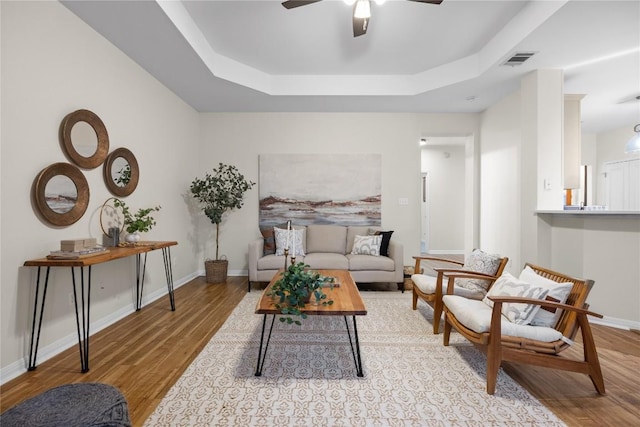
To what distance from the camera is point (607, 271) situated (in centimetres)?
301

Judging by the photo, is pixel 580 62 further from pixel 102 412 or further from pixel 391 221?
pixel 102 412

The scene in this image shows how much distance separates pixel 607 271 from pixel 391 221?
2730mm

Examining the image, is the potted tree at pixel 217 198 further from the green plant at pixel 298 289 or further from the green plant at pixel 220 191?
the green plant at pixel 298 289

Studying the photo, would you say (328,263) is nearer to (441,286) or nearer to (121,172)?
(441,286)

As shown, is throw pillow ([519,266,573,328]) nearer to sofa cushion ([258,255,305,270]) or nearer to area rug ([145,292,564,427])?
area rug ([145,292,564,427])

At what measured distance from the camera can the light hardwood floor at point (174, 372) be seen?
1752 mm

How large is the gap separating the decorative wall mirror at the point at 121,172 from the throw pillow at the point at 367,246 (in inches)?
117

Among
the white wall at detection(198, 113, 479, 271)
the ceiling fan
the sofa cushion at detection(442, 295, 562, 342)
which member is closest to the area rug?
the sofa cushion at detection(442, 295, 562, 342)

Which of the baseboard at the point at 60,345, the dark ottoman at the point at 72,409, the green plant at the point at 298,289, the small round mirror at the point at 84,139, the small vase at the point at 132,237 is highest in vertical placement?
the small round mirror at the point at 84,139

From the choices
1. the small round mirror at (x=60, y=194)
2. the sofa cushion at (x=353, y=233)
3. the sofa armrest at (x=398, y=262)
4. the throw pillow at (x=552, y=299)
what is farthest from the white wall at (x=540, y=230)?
the small round mirror at (x=60, y=194)

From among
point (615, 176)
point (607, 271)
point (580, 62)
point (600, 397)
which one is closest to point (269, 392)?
point (600, 397)

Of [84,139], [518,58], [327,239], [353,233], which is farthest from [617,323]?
[84,139]

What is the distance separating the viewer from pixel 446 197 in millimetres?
7516

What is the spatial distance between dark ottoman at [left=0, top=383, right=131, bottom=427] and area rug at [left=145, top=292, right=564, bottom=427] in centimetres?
63
